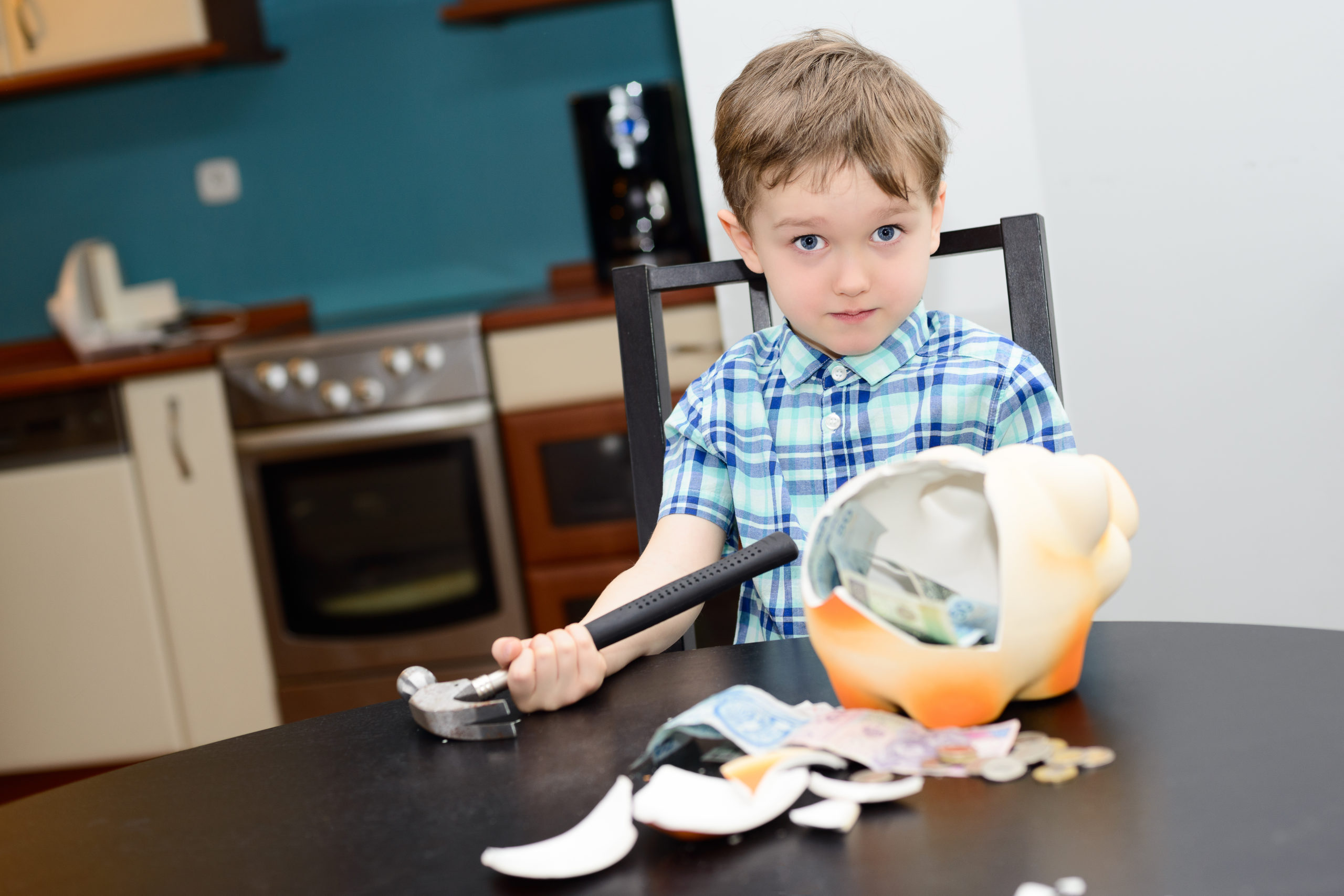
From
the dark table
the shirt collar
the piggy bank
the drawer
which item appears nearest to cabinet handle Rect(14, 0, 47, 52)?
the drawer

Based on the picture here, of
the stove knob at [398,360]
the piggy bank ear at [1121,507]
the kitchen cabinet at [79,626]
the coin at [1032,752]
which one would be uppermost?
the stove knob at [398,360]

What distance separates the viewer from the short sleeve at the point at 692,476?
1.02 m

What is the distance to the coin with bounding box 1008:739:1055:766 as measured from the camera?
54cm

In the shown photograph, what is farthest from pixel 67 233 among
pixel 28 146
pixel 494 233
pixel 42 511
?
pixel 494 233

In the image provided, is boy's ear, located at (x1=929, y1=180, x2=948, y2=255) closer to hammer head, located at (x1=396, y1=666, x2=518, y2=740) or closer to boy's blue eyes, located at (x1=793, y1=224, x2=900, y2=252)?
boy's blue eyes, located at (x1=793, y1=224, x2=900, y2=252)

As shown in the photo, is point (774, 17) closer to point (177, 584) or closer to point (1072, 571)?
point (1072, 571)

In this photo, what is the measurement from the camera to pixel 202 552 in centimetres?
242

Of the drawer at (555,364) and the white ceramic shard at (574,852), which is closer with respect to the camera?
the white ceramic shard at (574,852)

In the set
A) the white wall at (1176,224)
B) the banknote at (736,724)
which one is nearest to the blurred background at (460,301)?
the white wall at (1176,224)

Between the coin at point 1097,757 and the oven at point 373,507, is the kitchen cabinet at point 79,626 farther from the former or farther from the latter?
the coin at point 1097,757

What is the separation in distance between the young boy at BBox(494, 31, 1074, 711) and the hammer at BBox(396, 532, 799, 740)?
0.24ft

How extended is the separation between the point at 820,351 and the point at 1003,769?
553mm

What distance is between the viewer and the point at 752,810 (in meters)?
0.52

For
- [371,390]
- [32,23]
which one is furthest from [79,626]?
[32,23]
